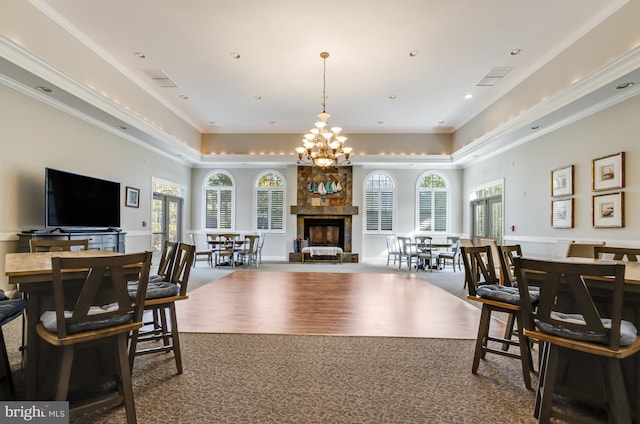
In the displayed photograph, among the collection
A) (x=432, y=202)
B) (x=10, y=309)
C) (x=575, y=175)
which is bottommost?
(x=10, y=309)

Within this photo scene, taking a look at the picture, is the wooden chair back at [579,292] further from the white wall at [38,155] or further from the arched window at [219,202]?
the arched window at [219,202]

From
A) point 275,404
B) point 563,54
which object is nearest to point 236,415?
point 275,404

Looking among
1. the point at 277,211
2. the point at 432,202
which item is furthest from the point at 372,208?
the point at 277,211

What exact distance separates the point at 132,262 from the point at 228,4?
13.1 feet

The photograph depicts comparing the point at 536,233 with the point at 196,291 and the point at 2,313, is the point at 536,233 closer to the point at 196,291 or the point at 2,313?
the point at 196,291

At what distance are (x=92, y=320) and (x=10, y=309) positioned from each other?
2.75ft

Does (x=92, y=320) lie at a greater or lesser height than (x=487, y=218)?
lesser

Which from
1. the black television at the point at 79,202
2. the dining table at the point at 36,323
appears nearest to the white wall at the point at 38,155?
the black television at the point at 79,202

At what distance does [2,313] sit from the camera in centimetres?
196

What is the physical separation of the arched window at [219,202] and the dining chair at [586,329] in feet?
32.9

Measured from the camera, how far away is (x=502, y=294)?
8.03 ft

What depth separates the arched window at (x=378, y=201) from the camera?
10.8 meters

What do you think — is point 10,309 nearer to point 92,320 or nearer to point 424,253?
point 92,320

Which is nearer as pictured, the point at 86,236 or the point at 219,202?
the point at 86,236
